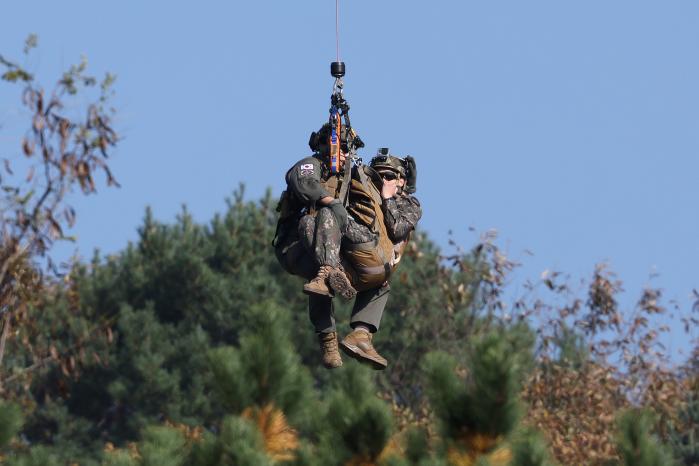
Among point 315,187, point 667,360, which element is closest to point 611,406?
point 667,360

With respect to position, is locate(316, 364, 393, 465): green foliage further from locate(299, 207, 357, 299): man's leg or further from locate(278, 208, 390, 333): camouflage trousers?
locate(299, 207, 357, 299): man's leg

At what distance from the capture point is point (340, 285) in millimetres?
14203

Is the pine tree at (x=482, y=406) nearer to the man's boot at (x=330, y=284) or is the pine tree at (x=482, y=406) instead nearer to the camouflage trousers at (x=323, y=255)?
the camouflage trousers at (x=323, y=255)

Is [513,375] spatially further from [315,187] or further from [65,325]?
[65,325]

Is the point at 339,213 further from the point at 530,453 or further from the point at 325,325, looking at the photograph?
the point at 530,453

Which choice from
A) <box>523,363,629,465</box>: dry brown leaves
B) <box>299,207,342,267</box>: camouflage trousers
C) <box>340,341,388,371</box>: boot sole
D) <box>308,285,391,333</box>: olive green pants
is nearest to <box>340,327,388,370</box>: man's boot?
<box>340,341,388,371</box>: boot sole

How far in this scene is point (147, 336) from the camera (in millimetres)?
57781

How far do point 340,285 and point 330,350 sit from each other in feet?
2.30

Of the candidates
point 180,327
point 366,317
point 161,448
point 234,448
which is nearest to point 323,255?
point 366,317

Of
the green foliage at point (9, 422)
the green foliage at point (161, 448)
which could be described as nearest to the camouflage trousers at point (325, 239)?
the green foliage at point (161, 448)

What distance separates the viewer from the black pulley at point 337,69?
560 inches

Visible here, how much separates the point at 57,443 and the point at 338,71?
144 feet

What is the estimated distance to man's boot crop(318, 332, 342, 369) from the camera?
14.6 m

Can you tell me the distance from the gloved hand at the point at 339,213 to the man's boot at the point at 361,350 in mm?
825
